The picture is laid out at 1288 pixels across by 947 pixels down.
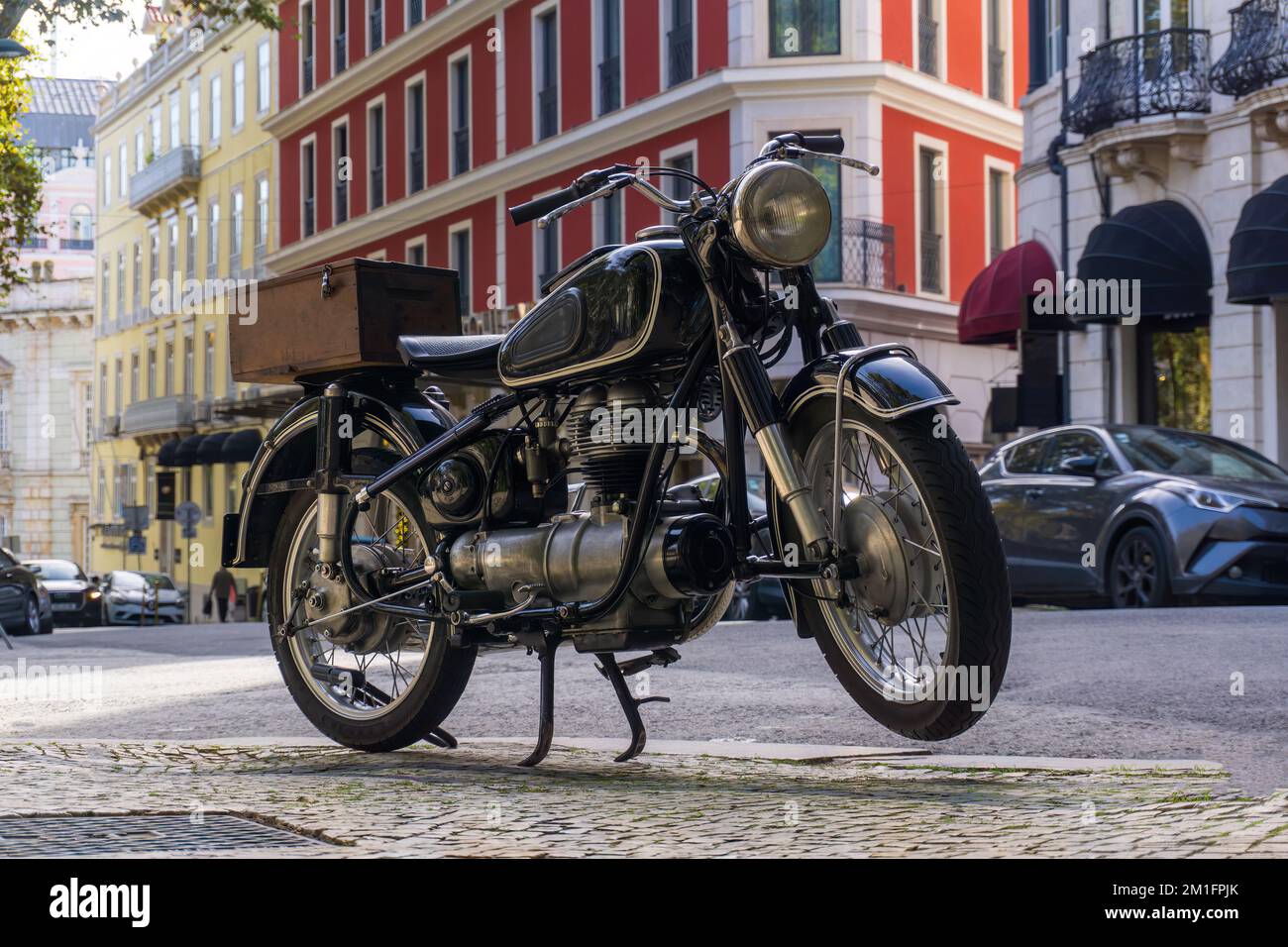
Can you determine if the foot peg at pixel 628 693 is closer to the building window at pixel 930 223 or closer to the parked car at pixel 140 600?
the building window at pixel 930 223

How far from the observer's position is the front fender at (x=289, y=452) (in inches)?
238

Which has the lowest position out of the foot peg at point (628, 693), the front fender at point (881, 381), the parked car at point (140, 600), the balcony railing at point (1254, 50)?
the parked car at point (140, 600)

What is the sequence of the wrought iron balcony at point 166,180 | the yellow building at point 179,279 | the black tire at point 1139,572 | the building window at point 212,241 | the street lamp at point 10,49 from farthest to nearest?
the wrought iron balcony at point 166,180, the building window at point 212,241, the yellow building at point 179,279, the street lamp at point 10,49, the black tire at point 1139,572

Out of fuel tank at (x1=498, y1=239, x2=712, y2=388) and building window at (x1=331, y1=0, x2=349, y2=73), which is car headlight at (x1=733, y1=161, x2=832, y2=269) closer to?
fuel tank at (x1=498, y1=239, x2=712, y2=388)

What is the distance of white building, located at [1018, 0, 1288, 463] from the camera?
2045 cm

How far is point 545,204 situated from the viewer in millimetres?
5215

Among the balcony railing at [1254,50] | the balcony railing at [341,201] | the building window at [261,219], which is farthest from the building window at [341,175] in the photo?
the balcony railing at [1254,50]

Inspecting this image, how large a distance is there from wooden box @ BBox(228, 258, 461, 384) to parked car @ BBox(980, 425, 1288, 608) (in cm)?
758

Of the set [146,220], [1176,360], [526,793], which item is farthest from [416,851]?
[146,220]

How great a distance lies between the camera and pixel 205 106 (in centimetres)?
5331

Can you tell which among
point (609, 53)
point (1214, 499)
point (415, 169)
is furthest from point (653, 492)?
point (415, 169)

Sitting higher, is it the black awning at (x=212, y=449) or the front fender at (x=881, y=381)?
the black awning at (x=212, y=449)

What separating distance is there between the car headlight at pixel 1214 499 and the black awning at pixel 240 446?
113ft

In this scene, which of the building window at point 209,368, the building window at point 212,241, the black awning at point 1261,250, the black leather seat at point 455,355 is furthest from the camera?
the building window at point 212,241
